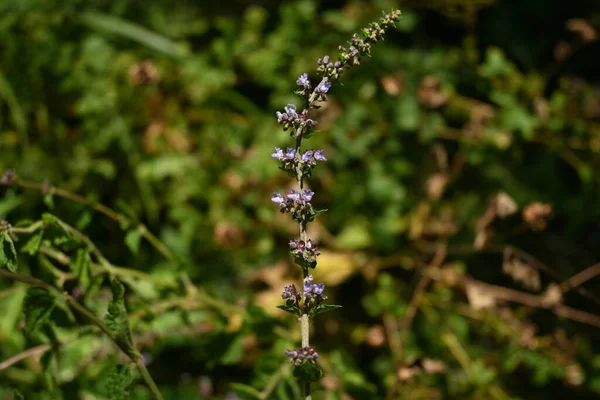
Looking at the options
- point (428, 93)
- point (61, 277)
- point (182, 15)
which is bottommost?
point (61, 277)

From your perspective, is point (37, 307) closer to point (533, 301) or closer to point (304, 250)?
point (304, 250)

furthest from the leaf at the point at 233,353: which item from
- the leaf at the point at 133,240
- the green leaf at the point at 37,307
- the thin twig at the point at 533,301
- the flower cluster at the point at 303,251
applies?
the thin twig at the point at 533,301

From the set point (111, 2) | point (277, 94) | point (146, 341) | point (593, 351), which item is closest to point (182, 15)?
point (111, 2)

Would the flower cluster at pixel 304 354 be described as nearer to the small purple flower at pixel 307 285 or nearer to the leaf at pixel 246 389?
the small purple flower at pixel 307 285

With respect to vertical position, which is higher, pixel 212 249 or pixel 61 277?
pixel 212 249

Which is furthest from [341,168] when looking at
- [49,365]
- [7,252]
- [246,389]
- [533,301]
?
[7,252]

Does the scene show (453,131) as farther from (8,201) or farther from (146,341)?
(8,201)

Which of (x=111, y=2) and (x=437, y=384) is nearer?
(x=437, y=384)
